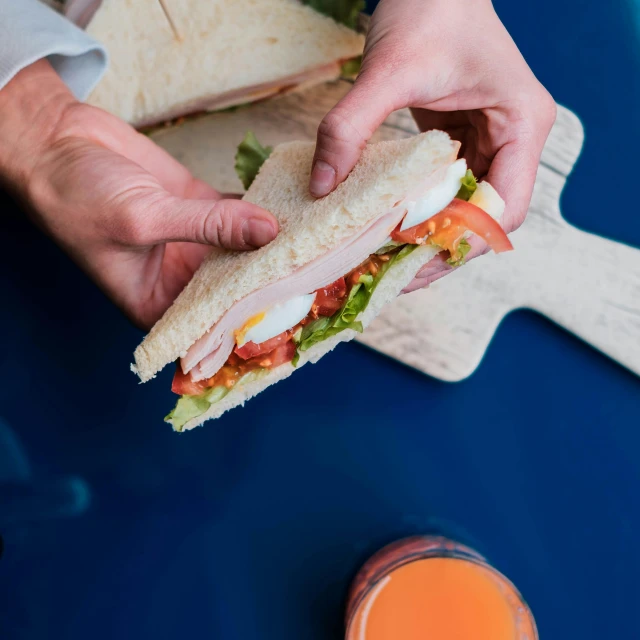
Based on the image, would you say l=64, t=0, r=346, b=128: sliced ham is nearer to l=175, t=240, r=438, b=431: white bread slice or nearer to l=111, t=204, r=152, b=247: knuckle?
l=111, t=204, r=152, b=247: knuckle

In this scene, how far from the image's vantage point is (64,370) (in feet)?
6.01

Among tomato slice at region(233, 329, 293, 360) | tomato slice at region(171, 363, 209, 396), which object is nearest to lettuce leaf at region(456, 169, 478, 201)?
tomato slice at region(233, 329, 293, 360)

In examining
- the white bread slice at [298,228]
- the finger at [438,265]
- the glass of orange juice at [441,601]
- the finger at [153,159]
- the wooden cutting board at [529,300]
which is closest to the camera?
the white bread slice at [298,228]

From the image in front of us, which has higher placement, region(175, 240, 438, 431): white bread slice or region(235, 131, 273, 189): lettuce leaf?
region(235, 131, 273, 189): lettuce leaf

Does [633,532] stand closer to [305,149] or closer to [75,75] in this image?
[305,149]

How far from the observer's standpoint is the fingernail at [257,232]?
4.08 feet

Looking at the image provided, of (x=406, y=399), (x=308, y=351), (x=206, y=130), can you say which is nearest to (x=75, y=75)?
(x=206, y=130)

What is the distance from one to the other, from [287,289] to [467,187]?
0.44 m

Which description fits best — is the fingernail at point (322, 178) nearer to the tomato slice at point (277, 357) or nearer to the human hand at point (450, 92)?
the human hand at point (450, 92)

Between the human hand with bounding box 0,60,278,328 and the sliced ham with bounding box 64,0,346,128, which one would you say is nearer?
the human hand with bounding box 0,60,278,328

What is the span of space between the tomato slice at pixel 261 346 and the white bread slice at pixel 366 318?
71 mm

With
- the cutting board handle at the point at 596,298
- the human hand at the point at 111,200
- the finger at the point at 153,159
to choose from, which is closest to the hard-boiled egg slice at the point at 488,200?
the human hand at the point at 111,200

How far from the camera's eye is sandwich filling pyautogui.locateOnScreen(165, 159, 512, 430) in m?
1.24

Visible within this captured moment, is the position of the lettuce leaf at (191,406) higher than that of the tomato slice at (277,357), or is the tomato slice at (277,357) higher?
the tomato slice at (277,357)
